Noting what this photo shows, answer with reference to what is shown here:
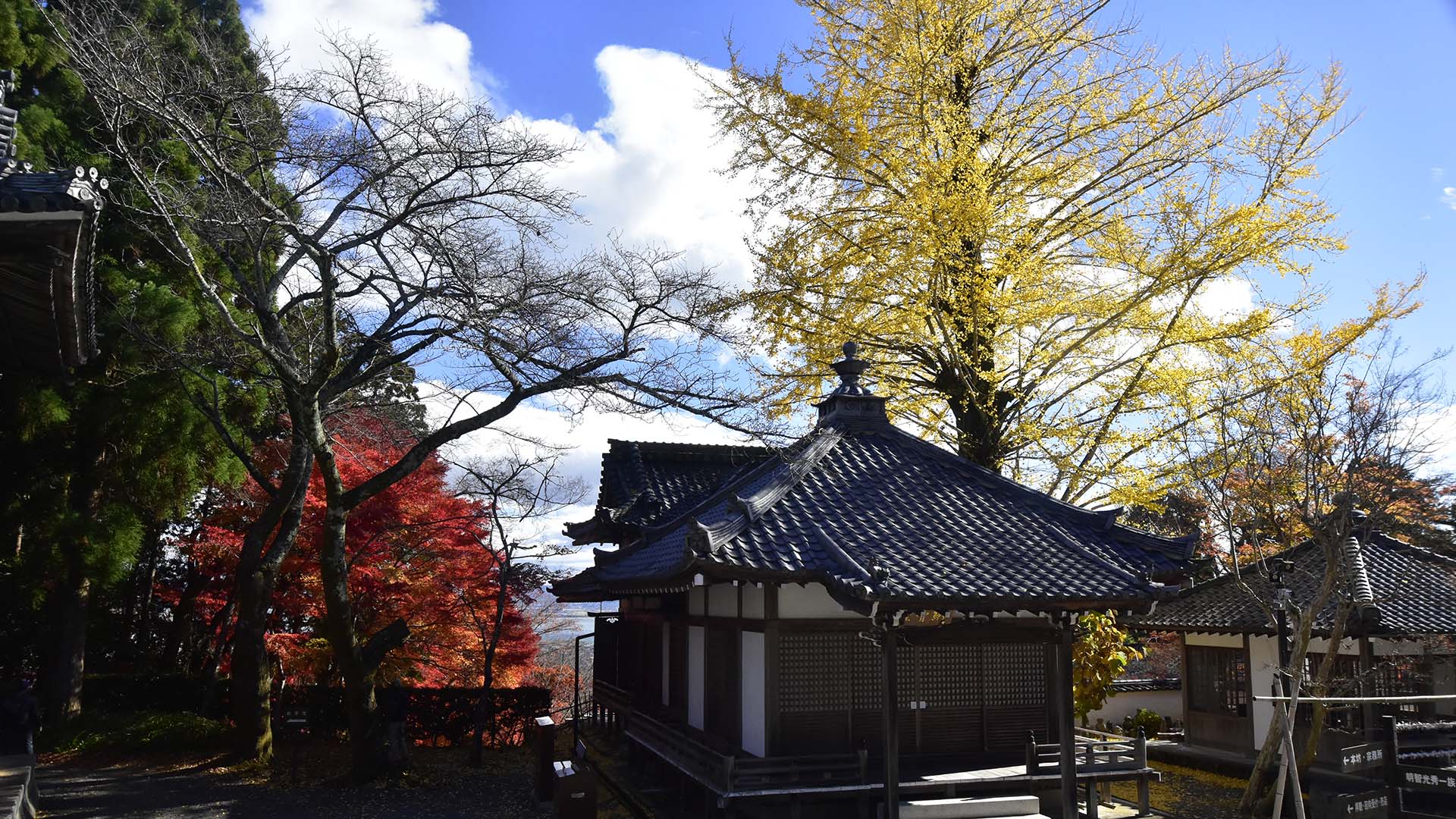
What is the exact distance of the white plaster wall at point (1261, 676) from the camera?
648 inches

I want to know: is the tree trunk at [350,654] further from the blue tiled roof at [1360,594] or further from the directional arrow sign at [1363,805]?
the blue tiled roof at [1360,594]

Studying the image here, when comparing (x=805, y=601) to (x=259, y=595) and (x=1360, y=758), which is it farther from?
(x=259, y=595)

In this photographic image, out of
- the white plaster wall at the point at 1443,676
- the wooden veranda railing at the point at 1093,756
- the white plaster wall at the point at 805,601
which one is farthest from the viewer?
the white plaster wall at the point at 1443,676

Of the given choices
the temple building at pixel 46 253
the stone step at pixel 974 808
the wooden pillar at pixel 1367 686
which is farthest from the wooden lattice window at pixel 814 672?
the wooden pillar at pixel 1367 686

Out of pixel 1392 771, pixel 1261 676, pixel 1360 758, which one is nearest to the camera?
pixel 1360 758

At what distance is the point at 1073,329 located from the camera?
13508mm

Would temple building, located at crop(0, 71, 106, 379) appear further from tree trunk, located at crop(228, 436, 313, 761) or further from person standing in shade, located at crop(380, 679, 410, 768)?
person standing in shade, located at crop(380, 679, 410, 768)

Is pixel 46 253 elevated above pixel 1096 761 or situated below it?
above

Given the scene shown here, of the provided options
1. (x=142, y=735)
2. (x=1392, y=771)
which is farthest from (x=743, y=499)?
(x=142, y=735)

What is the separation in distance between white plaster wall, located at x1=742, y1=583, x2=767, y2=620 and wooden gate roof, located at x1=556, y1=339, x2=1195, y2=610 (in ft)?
2.89

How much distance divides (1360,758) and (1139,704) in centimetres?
1516

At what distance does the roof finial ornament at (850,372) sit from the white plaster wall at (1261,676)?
9.30 meters

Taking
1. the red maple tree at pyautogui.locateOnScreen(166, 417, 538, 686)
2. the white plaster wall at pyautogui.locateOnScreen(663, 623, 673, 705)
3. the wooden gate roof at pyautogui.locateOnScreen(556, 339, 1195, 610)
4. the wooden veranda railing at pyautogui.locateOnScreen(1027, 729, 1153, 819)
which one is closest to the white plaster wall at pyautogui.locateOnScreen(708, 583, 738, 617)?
the wooden gate roof at pyautogui.locateOnScreen(556, 339, 1195, 610)

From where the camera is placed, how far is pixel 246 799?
13.0 metres
